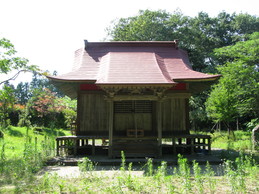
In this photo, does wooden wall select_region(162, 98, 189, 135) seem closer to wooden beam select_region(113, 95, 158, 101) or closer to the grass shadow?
wooden beam select_region(113, 95, 158, 101)

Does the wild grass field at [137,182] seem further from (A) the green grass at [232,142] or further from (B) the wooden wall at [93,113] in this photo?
(A) the green grass at [232,142]

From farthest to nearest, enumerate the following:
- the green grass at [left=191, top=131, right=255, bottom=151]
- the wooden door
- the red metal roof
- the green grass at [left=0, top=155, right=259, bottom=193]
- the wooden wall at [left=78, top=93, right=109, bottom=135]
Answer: the green grass at [left=191, top=131, right=255, bottom=151], the wooden door, the wooden wall at [left=78, top=93, right=109, bottom=135], the red metal roof, the green grass at [left=0, top=155, right=259, bottom=193]

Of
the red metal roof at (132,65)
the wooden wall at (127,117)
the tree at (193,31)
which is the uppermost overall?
the tree at (193,31)

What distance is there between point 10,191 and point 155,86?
5.10 metres

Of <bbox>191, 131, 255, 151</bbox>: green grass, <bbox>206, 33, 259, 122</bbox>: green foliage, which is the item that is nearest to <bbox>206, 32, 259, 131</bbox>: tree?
<bbox>206, 33, 259, 122</bbox>: green foliage

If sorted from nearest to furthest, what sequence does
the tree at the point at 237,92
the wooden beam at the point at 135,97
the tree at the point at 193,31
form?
the wooden beam at the point at 135,97 → the tree at the point at 237,92 → the tree at the point at 193,31

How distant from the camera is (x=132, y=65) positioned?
954 centimetres

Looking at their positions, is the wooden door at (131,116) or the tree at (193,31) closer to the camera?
the wooden door at (131,116)

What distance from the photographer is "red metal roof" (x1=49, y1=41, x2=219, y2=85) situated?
834 centimetres

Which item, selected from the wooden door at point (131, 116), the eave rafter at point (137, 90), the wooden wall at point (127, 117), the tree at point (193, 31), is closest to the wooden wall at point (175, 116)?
the wooden wall at point (127, 117)

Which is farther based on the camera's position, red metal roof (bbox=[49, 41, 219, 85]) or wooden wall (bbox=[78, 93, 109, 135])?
wooden wall (bbox=[78, 93, 109, 135])

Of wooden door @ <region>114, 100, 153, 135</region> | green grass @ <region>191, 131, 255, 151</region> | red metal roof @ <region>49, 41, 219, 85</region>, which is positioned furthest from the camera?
green grass @ <region>191, 131, 255, 151</region>

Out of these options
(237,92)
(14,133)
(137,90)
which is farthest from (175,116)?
(14,133)

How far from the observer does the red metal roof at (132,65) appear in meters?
8.34
